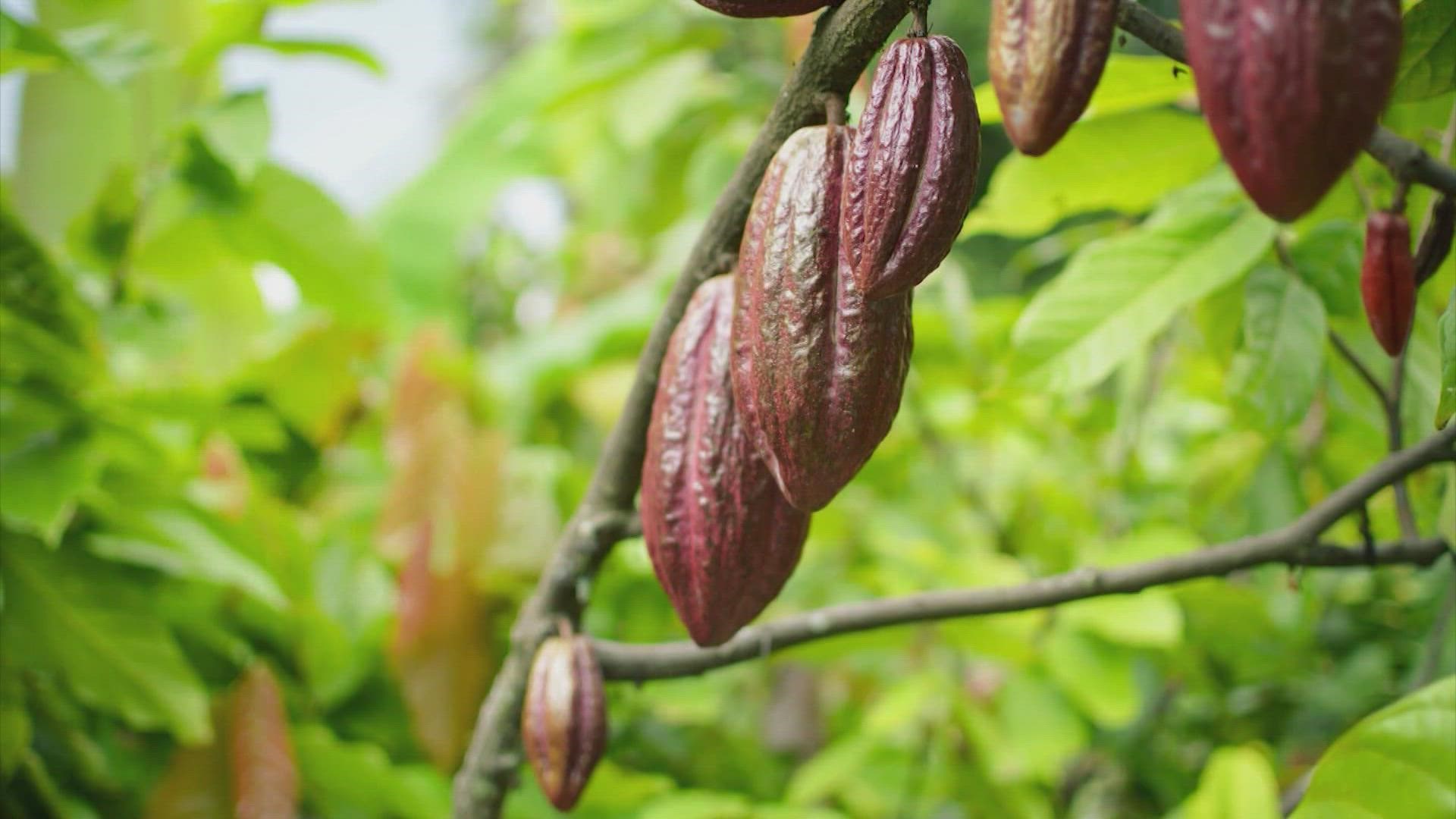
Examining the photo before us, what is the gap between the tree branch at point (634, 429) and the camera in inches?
17.2

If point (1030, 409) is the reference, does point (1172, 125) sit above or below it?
above

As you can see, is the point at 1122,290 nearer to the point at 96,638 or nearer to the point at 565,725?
the point at 565,725

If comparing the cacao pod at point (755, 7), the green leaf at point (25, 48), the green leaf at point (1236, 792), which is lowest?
the green leaf at point (1236, 792)

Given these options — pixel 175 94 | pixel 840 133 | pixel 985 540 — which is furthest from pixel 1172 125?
pixel 175 94

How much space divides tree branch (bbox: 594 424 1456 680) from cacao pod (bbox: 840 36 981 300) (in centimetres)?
30

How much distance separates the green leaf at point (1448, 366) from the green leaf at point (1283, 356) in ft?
0.60

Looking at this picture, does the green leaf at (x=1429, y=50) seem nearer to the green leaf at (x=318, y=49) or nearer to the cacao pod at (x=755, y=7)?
the cacao pod at (x=755, y=7)

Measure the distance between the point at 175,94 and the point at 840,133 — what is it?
1.46 m

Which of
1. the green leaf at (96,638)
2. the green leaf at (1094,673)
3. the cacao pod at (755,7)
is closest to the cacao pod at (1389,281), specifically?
the cacao pod at (755,7)

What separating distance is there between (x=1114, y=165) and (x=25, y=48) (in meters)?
0.71

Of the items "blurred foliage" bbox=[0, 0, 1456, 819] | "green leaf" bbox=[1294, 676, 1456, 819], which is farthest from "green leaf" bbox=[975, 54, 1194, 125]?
"green leaf" bbox=[1294, 676, 1456, 819]

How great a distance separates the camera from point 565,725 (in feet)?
1.89

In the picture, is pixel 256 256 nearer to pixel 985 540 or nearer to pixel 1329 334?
pixel 1329 334

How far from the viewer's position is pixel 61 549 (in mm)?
842
